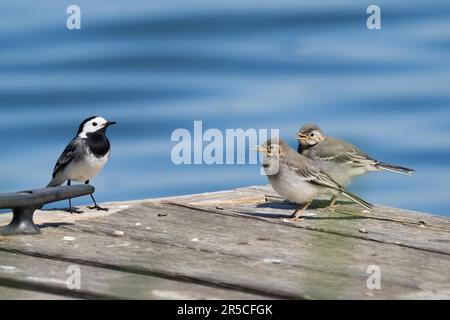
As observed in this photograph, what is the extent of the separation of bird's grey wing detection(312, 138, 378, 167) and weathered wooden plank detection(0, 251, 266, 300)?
182 inches

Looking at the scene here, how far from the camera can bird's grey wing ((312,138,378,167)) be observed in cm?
1033

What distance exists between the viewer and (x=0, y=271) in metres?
5.87

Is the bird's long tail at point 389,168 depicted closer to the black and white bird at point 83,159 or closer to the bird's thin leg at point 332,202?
the bird's thin leg at point 332,202

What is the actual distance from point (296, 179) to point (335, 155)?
2001 mm

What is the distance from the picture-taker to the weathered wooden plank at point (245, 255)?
5723 millimetres

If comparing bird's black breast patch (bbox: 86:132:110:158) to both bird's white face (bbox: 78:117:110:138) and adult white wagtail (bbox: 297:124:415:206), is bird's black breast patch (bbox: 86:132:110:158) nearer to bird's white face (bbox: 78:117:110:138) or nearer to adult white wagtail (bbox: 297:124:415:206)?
bird's white face (bbox: 78:117:110:138)

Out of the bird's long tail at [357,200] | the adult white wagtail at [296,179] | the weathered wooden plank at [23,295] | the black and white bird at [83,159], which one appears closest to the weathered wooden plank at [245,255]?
the weathered wooden plank at [23,295]

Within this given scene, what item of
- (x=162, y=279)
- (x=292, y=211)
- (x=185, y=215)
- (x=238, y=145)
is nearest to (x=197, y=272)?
(x=162, y=279)

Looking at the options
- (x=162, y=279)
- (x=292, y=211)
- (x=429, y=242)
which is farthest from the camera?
(x=292, y=211)

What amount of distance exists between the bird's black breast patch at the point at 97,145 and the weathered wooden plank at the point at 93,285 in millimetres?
4131

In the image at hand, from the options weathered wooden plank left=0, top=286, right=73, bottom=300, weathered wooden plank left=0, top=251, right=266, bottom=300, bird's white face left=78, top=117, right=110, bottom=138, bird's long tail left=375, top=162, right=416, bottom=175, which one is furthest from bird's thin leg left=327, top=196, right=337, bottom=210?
weathered wooden plank left=0, top=286, right=73, bottom=300

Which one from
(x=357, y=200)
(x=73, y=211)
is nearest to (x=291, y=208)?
(x=357, y=200)

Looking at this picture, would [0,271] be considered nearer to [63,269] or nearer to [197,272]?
[63,269]
